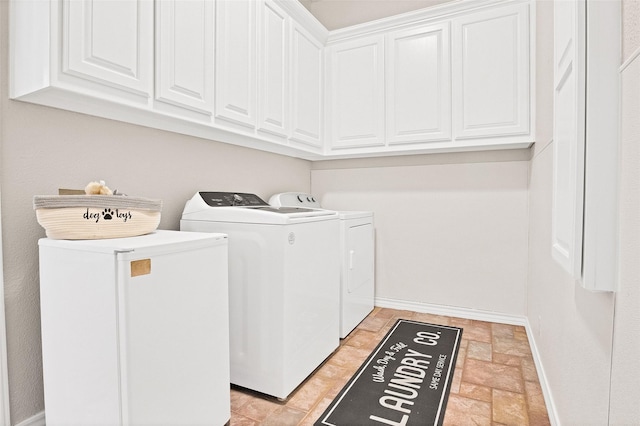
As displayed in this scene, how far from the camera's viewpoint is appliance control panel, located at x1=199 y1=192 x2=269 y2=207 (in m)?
1.91

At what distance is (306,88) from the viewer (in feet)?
8.80

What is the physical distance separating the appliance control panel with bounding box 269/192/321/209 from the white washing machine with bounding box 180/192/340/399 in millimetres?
700

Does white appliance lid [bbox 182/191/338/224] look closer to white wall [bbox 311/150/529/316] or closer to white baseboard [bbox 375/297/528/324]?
white wall [bbox 311/150/529/316]

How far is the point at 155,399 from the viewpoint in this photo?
1143 mm

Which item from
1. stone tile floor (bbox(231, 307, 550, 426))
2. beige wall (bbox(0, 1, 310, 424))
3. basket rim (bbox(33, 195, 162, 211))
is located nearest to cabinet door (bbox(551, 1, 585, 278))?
stone tile floor (bbox(231, 307, 550, 426))

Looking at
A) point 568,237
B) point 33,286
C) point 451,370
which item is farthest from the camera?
point 451,370

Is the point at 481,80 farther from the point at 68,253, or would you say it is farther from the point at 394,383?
the point at 68,253

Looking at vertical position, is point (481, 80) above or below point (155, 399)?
above

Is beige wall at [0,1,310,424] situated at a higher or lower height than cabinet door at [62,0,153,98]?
lower

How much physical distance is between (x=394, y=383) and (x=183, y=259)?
128cm

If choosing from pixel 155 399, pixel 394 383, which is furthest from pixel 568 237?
pixel 155 399

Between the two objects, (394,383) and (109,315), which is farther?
(394,383)

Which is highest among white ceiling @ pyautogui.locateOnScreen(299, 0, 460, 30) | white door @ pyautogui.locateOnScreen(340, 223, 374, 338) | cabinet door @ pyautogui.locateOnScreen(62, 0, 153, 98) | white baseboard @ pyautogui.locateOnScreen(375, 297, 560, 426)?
white ceiling @ pyautogui.locateOnScreen(299, 0, 460, 30)

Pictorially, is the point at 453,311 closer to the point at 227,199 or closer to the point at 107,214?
the point at 227,199
